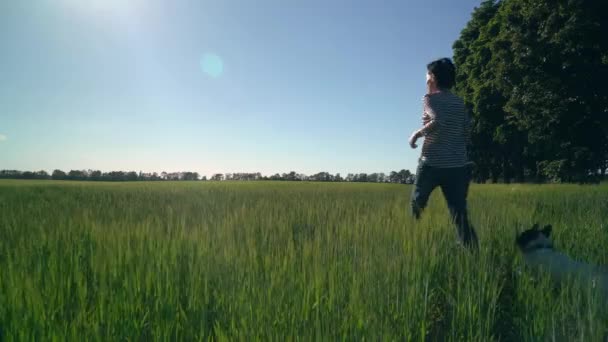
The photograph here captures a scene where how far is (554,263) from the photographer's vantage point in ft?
8.14

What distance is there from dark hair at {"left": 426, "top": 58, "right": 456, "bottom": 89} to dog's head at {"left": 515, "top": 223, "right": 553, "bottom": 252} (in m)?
1.68

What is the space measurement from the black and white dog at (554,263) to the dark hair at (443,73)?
1697 millimetres

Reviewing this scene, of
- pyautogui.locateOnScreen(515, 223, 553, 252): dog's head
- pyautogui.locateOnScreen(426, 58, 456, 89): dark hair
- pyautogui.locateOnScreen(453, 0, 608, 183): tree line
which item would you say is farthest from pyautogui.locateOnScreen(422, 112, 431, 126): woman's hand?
pyautogui.locateOnScreen(453, 0, 608, 183): tree line

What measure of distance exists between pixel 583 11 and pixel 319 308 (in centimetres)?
1733

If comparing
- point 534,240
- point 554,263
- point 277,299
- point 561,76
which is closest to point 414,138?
point 534,240

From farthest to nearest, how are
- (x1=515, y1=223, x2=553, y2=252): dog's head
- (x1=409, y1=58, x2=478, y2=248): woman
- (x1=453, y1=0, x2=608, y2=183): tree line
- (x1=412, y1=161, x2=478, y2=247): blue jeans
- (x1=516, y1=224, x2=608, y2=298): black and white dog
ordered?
1. (x1=453, y1=0, x2=608, y2=183): tree line
2. (x1=409, y1=58, x2=478, y2=248): woman
3. (x1=412, y1=161, x2=478, y2=247): blue jeans
4. (x1=515, y1=223, x2=553, y2=252): dog's head
5. (x1=516, y1=224, x2=608, y2=298): black and white dog

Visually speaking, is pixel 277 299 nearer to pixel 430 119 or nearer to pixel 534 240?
pixel 534 240

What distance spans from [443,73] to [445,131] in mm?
628

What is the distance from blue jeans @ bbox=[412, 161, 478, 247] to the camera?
11.2 ft

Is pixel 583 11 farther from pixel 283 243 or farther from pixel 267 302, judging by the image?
pixel 267 302

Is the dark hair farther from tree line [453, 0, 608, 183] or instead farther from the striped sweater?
tree line [453, 0, 608, 183]

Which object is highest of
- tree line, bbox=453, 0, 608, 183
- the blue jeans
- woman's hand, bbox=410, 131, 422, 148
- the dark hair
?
tree line, bbox=453, 0, 608, 183

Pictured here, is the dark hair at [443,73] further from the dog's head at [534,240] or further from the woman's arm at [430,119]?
the dog's head at [534,240]

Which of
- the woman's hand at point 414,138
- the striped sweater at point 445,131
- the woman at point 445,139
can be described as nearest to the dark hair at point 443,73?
the woman at point 445,139
